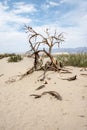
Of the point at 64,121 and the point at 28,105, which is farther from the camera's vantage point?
the point at 28,105

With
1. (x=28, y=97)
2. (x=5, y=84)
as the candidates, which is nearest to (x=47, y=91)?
(x=28, y=97)

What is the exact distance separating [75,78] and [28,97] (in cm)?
189

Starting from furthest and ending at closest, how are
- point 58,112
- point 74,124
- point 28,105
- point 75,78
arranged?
point 75,78, point 28,105, point 58,112, point 74,124

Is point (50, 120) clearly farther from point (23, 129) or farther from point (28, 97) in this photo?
point (28, 97)

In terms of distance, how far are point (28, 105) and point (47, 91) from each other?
930mm

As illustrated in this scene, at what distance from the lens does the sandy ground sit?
5.92 metres

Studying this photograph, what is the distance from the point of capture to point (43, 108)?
6.84 meters

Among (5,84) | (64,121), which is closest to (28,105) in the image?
(64,121)

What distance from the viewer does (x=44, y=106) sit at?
696 centimetres

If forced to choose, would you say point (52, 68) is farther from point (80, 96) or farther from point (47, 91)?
point (80, 96)

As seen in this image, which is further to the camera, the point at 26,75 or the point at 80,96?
the point at 26,75

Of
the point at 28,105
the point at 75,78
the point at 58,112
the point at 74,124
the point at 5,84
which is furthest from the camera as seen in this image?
the point at 5,84

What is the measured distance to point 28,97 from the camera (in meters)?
7.84

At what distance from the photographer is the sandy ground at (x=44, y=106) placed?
592cm
